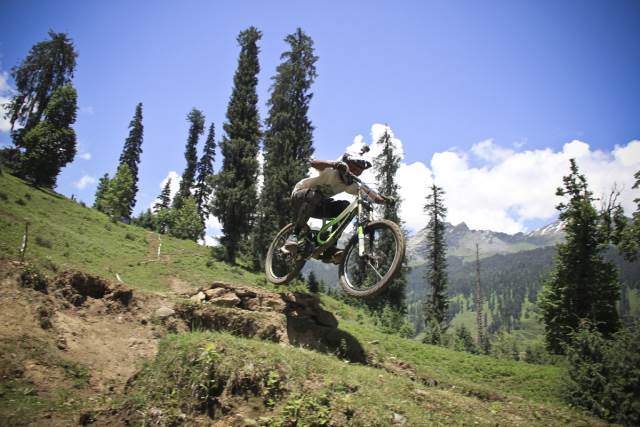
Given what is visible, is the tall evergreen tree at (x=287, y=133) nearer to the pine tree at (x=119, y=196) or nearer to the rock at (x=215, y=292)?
the rock at (x=215, y=292)

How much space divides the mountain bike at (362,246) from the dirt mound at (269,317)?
5.88 ft

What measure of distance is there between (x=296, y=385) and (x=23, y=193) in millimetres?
33196

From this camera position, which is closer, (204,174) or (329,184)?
(329,184)

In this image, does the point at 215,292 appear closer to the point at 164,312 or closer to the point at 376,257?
the point at 164,312

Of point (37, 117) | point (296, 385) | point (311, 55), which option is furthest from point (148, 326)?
point (37, 117)

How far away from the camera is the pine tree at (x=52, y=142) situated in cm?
3522

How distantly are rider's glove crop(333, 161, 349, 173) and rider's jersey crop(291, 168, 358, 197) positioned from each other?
0.22 metres

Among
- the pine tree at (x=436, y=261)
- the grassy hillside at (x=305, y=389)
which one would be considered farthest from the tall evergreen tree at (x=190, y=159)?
the grassy hillside at (x=305, y=389)

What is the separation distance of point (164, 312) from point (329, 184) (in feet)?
19.3

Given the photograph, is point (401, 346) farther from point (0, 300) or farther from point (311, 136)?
point (311, 136)

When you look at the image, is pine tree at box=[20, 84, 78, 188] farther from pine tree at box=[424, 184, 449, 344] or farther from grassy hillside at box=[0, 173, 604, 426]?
pine tree at box=[424, 184, 449, 344]

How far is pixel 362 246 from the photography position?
6.80 metres

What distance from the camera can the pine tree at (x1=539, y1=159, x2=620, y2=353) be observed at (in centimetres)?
2353

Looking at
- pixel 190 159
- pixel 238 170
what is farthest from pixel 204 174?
pixel 238 170
